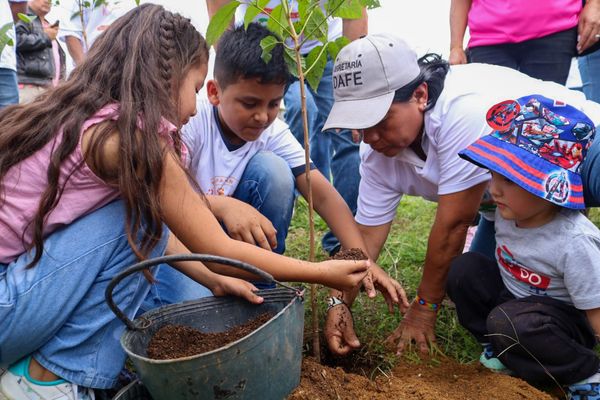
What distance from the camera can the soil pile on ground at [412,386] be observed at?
1617 mm

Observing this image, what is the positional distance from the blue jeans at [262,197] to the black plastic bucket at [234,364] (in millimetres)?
462

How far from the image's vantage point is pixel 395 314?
7.99ft

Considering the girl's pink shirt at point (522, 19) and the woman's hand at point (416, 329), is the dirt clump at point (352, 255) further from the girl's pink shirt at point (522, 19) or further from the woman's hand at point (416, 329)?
the girl's pink shirt at point (522, 19)

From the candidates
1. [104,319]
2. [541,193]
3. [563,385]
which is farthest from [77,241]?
[563,385]

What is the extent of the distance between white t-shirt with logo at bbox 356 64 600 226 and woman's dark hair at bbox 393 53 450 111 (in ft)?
0.09

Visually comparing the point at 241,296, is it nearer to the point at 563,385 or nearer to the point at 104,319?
the point at 104,319

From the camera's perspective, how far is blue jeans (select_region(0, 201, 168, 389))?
1.50 meters

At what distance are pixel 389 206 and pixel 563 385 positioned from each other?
0.93m

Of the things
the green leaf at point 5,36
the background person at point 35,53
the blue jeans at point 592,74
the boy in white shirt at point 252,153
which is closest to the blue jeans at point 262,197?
the boy in white shirt at point 252,153

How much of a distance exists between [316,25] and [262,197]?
77cm

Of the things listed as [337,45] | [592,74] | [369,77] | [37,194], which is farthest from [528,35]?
[37,194]

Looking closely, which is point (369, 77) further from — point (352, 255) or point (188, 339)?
point (188, 339)

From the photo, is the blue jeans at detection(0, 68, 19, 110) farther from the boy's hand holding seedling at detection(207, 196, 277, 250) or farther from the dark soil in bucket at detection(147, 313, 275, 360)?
the dark soil in bucket at detection(147, 313, 275, 360)

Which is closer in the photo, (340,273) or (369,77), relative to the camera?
(340,273)
